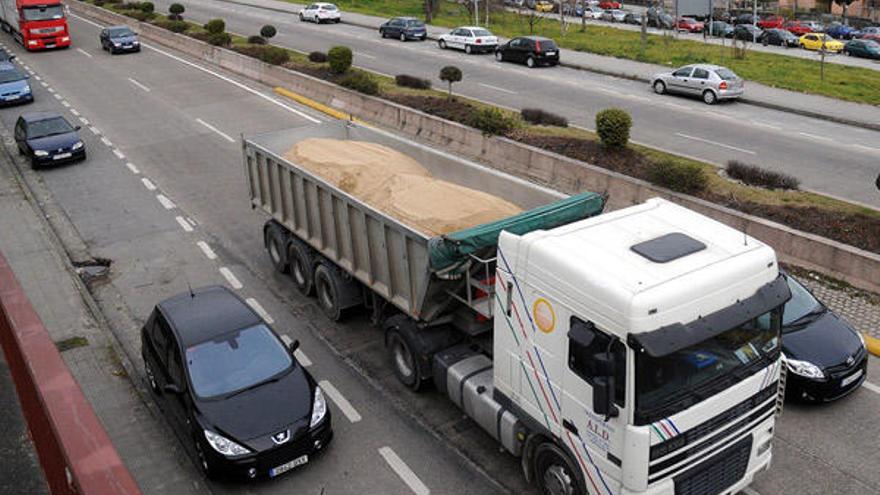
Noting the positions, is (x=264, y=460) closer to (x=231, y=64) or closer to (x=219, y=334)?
(x=219, y=334)

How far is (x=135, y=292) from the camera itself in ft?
47.9

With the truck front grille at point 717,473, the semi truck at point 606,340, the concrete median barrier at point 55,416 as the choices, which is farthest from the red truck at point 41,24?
the truck front grille at point 717,473

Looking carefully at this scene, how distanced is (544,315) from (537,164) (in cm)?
1285

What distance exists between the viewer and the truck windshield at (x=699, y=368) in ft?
23.0

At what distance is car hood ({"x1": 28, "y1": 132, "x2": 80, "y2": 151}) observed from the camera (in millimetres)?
21891

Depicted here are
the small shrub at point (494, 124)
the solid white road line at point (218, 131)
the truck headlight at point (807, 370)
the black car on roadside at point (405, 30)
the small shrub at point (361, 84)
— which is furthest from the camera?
the black car on roadside at point (405, 30)

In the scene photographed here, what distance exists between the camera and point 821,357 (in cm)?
1029

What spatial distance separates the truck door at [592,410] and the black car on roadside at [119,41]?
39003 millimetres

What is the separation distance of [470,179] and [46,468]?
7.33 meters

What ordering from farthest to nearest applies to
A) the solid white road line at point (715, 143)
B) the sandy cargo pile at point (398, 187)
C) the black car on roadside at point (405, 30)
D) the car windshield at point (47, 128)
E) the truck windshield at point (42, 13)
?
the black car on roadside at point (405, 30) < the truck windshield at point (42, 13) < the solid white road line at point (715, 143) < the car windshield at point (47, 128) < the sandy cargo pile at point (398, 187)

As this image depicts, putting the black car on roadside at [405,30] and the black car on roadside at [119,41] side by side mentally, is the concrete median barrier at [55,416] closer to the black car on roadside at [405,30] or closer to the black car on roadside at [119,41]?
the black car on roadside at [119,41]

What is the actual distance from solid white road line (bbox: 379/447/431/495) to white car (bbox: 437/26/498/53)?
3371 cm

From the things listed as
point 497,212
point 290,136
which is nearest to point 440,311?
point 497,212

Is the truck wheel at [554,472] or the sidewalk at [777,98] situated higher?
the sidewalk at [777,98]
